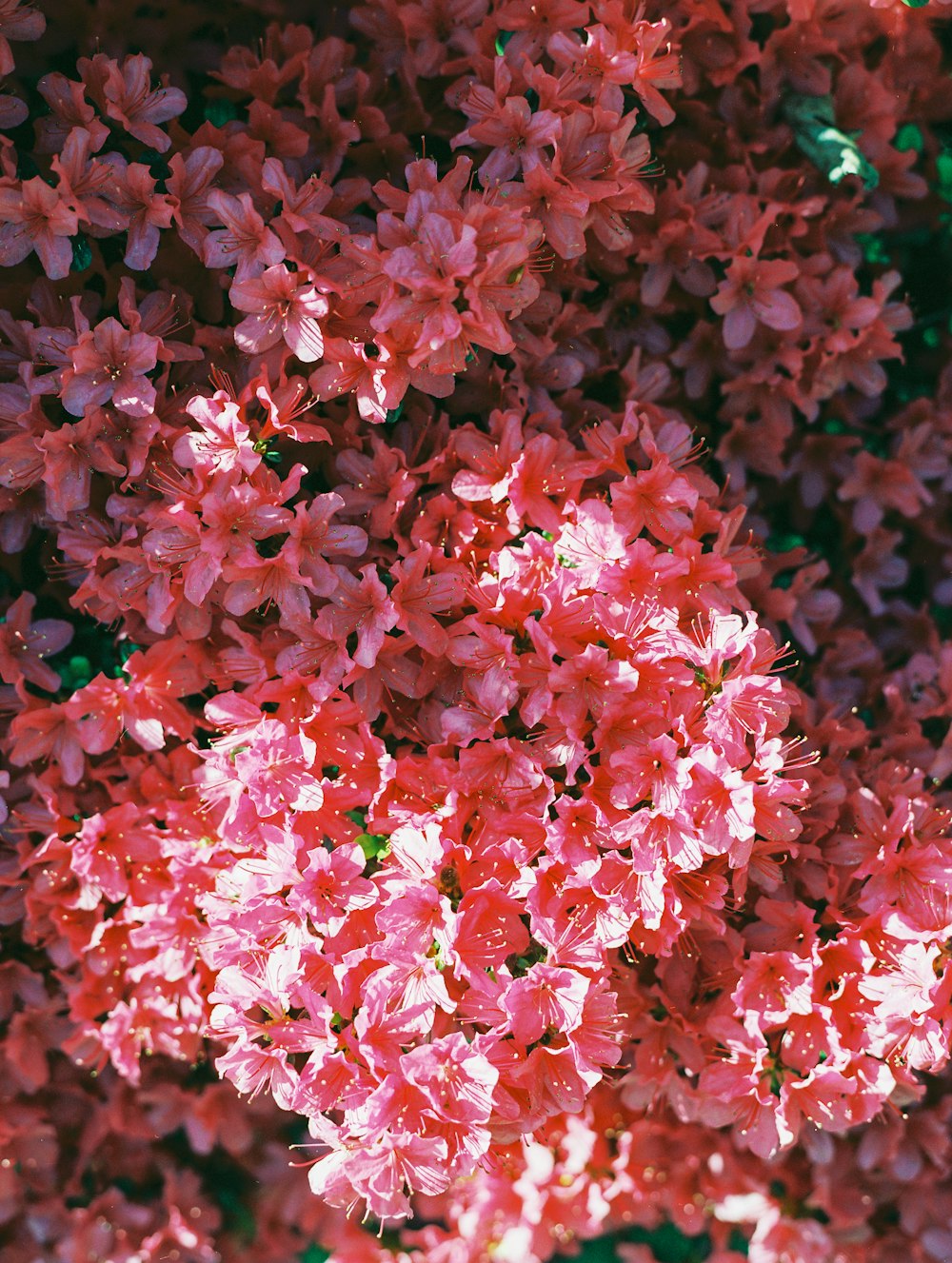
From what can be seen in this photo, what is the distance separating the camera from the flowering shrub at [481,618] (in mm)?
1063

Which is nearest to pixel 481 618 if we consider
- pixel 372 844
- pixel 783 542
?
pixel 372 844

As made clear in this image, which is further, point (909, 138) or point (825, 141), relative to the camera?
point (909, 138)

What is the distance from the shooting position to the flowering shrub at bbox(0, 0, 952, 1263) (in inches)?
41.9

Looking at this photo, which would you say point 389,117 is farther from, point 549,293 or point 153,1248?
point 153,1248

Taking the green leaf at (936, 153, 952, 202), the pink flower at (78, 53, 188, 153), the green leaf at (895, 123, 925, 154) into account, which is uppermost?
the pink flower at (78, 53, 188, 153)

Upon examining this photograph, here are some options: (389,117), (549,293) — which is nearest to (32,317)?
(389,117)

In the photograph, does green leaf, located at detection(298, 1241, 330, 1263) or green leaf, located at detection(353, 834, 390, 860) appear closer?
green leaf, located at detection(353, 834, 390, 860)

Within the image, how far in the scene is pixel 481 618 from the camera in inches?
43.7

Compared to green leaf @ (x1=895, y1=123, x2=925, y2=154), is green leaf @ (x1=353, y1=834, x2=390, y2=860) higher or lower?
lower

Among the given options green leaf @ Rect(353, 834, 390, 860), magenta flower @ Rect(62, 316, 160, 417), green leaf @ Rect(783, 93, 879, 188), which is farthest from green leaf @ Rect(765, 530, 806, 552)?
magenta flower @ Rect(62, 316, 160, 417)

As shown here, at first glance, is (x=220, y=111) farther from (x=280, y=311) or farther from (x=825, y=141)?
(x=825, y=141)

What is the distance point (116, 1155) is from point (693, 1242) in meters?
0.88

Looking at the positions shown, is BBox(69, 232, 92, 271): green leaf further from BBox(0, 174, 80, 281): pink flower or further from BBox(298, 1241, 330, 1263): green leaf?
BBox(298, 1241, 330, 1263): green leaf

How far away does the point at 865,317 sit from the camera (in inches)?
53.3
